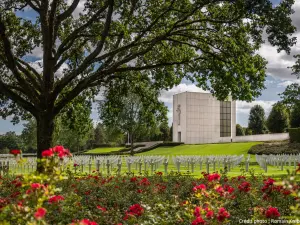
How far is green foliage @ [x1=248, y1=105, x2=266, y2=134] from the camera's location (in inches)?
3310

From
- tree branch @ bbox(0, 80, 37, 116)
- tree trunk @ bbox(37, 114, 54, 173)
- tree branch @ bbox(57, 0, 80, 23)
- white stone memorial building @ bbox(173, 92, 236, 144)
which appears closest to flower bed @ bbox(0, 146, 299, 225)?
tree trunk @ bbox(37, 114, 54, 173)

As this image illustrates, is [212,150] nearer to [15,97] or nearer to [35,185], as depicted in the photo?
[15,97]

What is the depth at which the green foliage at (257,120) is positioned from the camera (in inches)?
3310

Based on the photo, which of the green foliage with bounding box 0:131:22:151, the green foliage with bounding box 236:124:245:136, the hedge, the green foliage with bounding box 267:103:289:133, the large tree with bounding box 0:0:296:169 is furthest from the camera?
the green foliage with bounding box 236:124:245:136

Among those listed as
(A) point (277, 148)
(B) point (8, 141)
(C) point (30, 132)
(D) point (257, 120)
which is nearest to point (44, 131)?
(A) point (277, 148)

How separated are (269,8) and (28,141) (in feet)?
163

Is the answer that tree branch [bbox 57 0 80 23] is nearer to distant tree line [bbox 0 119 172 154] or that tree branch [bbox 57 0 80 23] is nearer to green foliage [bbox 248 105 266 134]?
distant tree line [bbox 0 119 172 154]

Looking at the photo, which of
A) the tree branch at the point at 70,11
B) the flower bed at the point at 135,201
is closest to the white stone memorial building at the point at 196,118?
the tree branch at the point at 70,11

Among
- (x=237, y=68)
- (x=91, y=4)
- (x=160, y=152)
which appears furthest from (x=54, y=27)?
(x=160, y=152)

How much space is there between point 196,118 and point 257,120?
83.2 ft

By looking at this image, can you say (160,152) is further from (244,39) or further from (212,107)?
(244,39)

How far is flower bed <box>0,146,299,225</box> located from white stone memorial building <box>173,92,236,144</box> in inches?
2067

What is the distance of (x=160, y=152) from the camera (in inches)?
2010

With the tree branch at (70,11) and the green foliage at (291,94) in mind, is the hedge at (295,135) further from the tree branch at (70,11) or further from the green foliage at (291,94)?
the tree branch at (70,11)
